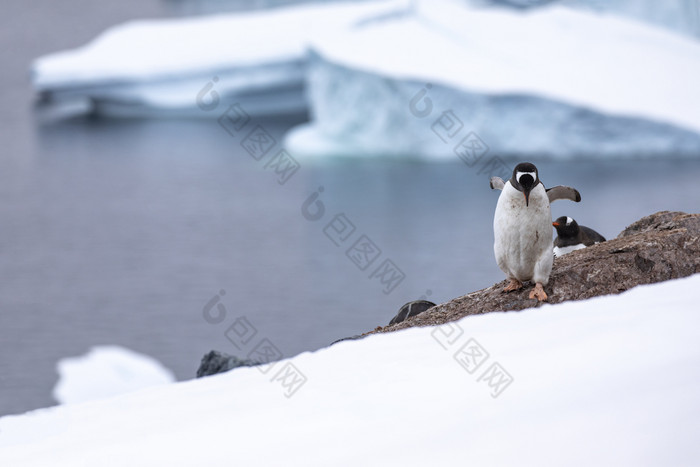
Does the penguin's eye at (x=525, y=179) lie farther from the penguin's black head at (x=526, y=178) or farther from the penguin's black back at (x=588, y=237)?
the penguin's black back at (x=588, y=237)

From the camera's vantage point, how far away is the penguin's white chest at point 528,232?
230 centimetres

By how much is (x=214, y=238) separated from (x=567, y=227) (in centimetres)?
666

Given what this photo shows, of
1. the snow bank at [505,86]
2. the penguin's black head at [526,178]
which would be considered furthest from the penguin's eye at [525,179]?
the snow bank at [505,86]

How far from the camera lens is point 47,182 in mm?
11227

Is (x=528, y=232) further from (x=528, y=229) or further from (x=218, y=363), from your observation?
(x=218, y=363)

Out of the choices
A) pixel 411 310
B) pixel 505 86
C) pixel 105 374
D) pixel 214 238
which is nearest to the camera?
pixel 411 310

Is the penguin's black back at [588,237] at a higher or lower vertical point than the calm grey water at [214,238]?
lower

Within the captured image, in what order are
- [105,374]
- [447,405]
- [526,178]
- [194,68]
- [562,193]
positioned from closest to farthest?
1. [447,405]
2. [526,178]
3. [562,193]
4. [105,374]
5. [194,68]

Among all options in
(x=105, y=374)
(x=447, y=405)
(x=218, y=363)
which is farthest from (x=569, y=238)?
(x=105, y=374)

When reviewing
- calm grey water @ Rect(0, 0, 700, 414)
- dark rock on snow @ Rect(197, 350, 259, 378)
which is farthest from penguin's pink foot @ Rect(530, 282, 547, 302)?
calm grey water @ Rect(0, 0, 700, 414)

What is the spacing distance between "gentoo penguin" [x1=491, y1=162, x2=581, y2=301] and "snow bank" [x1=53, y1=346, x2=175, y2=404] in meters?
4.64

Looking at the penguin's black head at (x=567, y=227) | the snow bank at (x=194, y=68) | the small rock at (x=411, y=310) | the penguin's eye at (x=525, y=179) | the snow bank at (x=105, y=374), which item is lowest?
the penguin's black head at (x=567, y=227)

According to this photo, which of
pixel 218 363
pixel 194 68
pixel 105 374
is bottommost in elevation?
pixel 218 363

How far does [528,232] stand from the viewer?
2.31m
